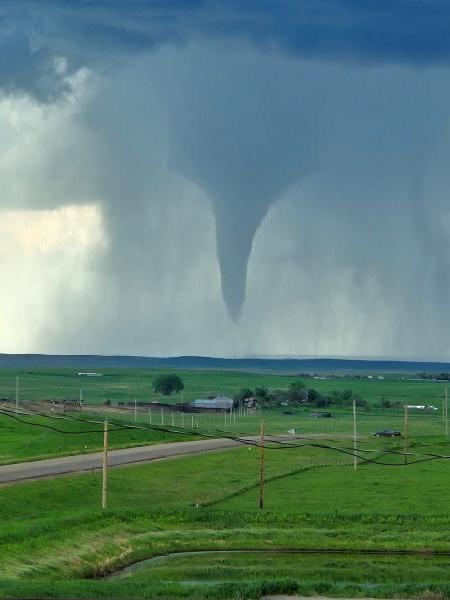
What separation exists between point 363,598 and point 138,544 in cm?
1487

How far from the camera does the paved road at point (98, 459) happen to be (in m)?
68.1

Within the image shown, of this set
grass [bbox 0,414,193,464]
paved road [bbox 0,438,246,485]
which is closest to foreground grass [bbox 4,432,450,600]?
paved road [bbox 0,438,246,485]

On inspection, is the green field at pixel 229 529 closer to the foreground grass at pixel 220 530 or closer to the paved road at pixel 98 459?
the foreground grass at pixel 220 530

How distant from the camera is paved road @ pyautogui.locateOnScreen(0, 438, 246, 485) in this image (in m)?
68.1

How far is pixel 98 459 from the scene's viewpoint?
80500mm

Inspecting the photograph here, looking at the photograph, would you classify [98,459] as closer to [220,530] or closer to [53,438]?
[53,438]

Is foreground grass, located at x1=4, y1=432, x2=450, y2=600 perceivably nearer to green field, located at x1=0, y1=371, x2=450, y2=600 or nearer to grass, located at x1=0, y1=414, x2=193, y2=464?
green field, located at x1=0, y1=371, x2=450, y2=600

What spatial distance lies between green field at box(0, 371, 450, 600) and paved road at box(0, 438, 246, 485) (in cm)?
241

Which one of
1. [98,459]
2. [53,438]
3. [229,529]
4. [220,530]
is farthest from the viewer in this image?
[53,438]

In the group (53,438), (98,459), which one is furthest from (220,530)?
(53,438)

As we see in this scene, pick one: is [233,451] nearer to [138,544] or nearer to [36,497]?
[36,497]

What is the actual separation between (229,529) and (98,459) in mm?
31324

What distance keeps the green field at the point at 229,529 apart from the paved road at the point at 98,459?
2.41 meters

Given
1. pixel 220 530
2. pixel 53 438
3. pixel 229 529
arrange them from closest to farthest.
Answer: pixel 220 530 < pixel 229 529 < pixel 53 438
